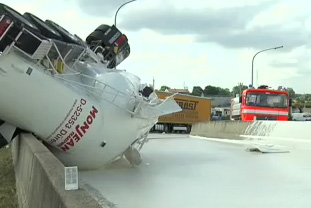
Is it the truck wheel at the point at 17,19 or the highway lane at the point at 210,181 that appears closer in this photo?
the highway lane at the point at 210,181

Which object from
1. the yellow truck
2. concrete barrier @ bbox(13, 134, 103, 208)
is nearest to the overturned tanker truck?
concrete barrier @ bbox(13, 134, 103, 208)

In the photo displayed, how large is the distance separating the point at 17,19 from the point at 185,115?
4031cm

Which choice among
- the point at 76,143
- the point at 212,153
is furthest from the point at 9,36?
the point at 212,153

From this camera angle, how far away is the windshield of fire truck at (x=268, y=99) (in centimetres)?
2558

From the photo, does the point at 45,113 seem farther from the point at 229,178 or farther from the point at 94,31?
the point at 94,31

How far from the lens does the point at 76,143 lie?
29.2 ft

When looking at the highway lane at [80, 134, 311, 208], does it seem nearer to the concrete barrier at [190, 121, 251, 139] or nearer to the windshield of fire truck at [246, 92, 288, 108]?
the concrete barrier at [190, 121, 251, 139]

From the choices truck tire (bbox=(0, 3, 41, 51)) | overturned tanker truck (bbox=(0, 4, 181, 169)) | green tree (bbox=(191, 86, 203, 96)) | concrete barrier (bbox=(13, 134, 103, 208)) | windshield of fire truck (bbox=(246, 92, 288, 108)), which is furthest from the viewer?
green tree (bbox=(191, 86, 203, 96))

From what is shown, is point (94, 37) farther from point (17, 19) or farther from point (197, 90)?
point (197, 90)

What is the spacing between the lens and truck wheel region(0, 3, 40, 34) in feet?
26.4

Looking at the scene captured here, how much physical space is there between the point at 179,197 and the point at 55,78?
10.5ft

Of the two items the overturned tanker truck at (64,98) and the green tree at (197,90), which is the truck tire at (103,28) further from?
the green tree at (197,90)

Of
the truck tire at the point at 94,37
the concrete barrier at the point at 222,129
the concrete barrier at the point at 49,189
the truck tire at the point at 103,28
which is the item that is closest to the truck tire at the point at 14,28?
the concrete barrier at the point at 49,189

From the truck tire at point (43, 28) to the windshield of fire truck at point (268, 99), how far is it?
1777 cm
